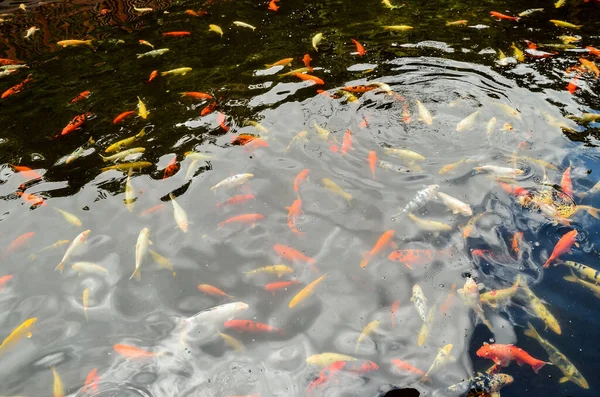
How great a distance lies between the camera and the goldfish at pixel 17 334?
3.62 m

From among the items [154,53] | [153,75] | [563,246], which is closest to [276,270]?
[563,246]

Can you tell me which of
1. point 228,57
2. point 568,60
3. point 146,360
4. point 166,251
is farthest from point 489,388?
point 228,57

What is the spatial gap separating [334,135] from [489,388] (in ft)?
11.2

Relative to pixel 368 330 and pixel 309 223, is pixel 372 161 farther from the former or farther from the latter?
pixel 368 330

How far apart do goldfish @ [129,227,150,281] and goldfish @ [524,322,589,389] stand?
11.8 feet

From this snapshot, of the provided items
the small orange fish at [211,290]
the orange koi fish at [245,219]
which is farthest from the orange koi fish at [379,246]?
the small orange fish at [211,290]

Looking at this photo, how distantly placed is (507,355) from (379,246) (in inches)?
57.0

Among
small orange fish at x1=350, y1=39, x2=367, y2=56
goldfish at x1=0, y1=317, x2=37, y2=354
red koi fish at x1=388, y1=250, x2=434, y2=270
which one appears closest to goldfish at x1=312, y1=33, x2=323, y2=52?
small orange fish at x1=350, y1=39, x2=367, y2=56

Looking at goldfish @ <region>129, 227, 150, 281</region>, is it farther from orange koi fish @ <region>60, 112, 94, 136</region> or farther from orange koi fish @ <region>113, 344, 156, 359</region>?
orange koi fish @ <region>60, 112, 94, 136</region>

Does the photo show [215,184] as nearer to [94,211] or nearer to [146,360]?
[94,211]

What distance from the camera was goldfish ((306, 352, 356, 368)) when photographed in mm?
3361

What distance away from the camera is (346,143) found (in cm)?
529

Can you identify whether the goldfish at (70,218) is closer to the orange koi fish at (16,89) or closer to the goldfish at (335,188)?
the goldfish at (335,188)

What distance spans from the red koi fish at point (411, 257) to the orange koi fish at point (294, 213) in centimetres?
100
